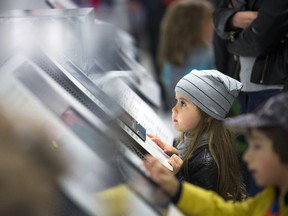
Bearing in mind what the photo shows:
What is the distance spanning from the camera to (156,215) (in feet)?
4.55

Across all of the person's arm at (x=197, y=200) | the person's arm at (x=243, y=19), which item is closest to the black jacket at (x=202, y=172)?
the person's arm at (x=197, y=200)

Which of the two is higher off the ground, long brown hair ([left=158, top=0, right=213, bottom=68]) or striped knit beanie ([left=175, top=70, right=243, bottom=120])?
striped knit beanie ([left=175, top=70, right=243, bottom=120])

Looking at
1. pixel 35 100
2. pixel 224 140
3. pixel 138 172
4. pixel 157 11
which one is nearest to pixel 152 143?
pixel 224 140

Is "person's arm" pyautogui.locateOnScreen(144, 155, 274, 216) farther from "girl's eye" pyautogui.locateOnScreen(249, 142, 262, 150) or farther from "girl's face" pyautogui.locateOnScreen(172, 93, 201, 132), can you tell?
"girl's face" pyautogui.locateOnScreen(172, 93, 201, 132)

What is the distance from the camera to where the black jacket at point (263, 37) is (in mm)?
2457

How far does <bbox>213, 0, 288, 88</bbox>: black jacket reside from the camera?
246cm

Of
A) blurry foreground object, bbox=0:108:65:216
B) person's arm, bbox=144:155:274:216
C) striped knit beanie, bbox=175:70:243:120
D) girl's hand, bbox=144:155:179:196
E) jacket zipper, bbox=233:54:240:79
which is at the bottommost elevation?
jacket zipper, bbox=233:54:240:79

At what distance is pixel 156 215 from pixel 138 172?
132 millimetres

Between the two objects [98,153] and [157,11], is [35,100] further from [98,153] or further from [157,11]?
[157,11]

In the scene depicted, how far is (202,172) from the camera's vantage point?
2.10 metres

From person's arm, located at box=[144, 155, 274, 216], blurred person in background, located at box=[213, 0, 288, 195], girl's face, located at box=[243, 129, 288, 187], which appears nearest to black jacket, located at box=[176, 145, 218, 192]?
blurred person in background, located at box=[213, 0, 288, 195]

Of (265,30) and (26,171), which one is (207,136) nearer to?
(265,30)

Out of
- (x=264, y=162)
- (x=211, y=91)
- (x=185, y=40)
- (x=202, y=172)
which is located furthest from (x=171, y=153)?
(x=185, y=40)

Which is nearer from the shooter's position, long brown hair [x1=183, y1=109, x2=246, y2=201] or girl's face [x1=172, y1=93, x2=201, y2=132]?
long brown hair [x1=183, y1=109, x2=246, y2=201]
